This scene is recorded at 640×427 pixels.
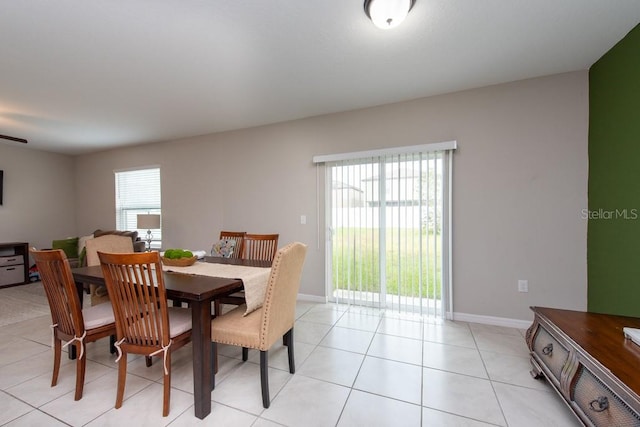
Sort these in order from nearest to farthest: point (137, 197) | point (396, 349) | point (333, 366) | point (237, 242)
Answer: point (333, 366), point (396, 349), point (237, 242), point (137, 197)

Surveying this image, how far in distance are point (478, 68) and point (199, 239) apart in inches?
171

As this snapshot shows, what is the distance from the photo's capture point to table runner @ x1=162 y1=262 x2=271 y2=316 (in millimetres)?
1776

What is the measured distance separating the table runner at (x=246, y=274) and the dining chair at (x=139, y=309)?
456 millimetres

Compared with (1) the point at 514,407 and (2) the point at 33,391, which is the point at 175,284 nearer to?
(2) the point at 33,391

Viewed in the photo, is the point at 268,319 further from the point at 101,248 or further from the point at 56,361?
the point at 101,248

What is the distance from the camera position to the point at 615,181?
2.10 metres

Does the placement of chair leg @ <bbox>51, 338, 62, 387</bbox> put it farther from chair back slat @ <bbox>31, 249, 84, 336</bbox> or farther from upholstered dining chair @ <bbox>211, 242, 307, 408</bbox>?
upholstered dining chair @ <bbox>211, 242, 307, 408</bbox>

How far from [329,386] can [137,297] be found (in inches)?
52.9

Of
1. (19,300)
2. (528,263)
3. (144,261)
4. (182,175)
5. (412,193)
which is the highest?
(182,175)

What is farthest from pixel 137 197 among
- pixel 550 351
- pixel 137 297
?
pixel 550 351

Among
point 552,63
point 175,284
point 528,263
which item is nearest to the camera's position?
point 175,284

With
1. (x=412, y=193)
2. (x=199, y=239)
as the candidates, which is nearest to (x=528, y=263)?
(x=412, y=193)

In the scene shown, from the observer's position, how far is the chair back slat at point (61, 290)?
1.58 m

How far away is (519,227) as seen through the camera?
8.66ft
